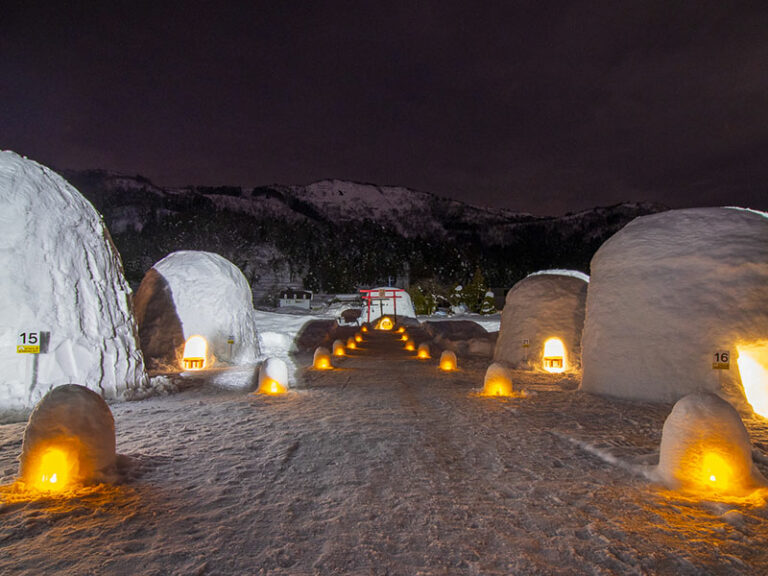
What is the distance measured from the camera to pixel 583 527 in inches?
141

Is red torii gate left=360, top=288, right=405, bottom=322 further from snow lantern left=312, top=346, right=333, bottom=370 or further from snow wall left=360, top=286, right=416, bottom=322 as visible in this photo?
snow lantern left=312, top=346, right=333, bottom=370

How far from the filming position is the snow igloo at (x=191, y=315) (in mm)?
13500

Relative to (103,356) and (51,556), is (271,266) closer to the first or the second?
(103,356)

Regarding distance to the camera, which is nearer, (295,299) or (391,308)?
(391,308)

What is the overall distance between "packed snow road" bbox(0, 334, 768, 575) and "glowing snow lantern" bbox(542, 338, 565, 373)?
5562mm

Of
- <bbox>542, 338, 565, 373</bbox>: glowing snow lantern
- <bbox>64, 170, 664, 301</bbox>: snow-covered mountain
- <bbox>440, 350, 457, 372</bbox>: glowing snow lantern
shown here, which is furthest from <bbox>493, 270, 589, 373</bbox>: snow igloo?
<bbox>64, 170, 664, 301</bbox>: snow-covered mountain

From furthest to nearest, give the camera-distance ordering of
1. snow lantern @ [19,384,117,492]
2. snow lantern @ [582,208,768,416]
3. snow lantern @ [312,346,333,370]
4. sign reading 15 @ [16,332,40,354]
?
snow lantern @ [312,346,333,370]
snow lantern @ [582,208,768,416]
sign reading 15 @ [16,332,40,354]
snow lantern @ [19,384,117,492]

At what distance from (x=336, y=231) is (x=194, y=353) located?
12772 centimetres

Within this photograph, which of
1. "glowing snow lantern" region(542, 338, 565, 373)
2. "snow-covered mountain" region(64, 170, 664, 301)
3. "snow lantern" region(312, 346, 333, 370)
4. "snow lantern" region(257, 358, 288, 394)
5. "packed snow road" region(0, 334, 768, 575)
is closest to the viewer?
"packed snow road" region(0, 334, 768, 575)

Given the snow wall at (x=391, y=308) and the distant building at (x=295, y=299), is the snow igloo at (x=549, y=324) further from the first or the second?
the distant building at (x=295, y=299)

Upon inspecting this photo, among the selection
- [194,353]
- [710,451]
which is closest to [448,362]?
[194,353]

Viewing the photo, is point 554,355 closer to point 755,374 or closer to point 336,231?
point 755,374

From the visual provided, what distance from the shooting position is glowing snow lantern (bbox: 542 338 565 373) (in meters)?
12.9

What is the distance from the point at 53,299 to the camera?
25.7 ft
